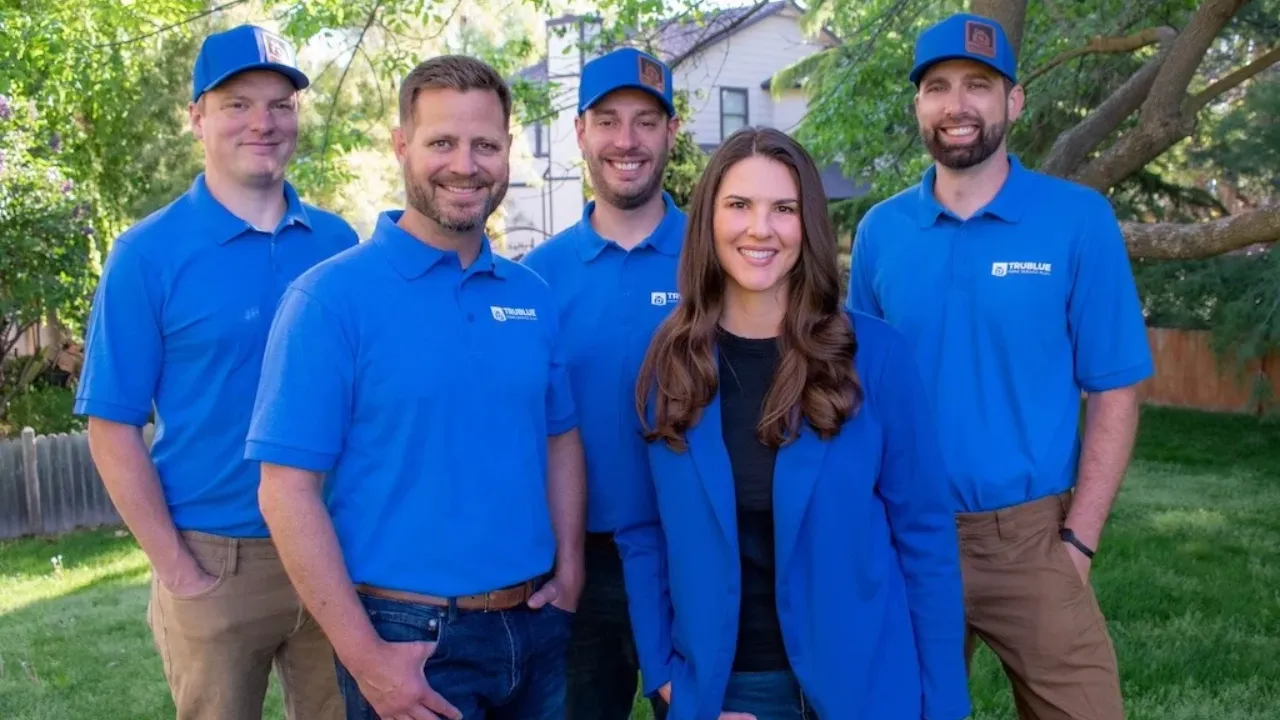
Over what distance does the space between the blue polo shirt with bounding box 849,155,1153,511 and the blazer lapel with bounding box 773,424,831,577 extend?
985mm

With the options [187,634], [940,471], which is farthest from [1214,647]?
[187,634]

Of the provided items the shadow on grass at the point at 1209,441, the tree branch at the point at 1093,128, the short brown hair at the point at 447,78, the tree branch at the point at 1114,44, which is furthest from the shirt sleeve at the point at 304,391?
the shadow on grass at the point at 1209,441

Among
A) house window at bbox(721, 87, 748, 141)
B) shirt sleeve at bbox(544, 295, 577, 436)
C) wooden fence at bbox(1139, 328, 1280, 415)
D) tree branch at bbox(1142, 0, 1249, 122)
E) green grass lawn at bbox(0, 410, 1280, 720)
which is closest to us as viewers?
shirt sleeve at bbox(544, 295, 577, 436)

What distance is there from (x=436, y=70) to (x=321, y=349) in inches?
29.7

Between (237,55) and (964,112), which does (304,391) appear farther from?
(964,112)

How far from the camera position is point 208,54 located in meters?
3.39

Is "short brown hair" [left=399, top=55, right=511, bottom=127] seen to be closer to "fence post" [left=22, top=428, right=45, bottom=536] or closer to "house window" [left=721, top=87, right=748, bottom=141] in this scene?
"fence post" [left=22, top=428, right=45, bottom=536]

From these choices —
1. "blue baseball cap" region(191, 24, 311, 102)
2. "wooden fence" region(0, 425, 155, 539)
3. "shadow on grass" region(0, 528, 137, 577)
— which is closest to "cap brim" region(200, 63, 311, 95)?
"blue baseball cap" region(191, 24, 311, 102)

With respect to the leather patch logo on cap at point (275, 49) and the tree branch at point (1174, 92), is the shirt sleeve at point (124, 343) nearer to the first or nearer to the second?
the leather patch logo on cap at point (275, 49)

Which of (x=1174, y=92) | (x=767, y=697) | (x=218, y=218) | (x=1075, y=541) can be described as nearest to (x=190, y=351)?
(x=218, y=218)

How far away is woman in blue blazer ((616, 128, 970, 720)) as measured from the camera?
8.59 feet

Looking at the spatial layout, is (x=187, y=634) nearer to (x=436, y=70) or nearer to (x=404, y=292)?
(x=404, y=292)

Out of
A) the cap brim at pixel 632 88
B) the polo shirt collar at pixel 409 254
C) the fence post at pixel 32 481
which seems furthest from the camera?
the fence post at pixel 32 481

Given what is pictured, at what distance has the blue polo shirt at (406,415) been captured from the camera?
2.62 metres
